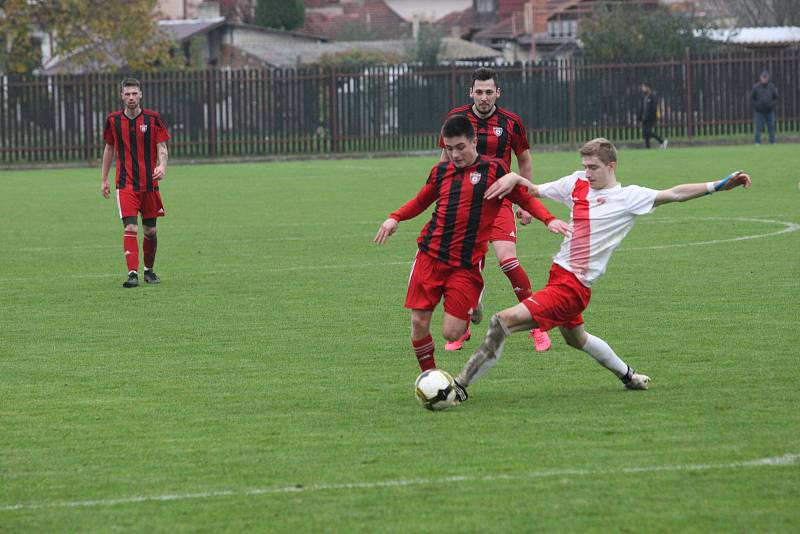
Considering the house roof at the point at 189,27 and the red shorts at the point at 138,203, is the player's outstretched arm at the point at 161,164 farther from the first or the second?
the house roof at the point at 189,27

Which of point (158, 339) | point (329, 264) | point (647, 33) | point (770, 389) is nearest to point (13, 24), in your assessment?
point (647, 33)

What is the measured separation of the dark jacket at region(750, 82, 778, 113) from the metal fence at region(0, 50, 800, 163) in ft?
13.0

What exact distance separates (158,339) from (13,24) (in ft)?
127

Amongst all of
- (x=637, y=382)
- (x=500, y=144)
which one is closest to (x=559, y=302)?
(x=637, y=382)

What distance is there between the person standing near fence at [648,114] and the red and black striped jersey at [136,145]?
25435mm

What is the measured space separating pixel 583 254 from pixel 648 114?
1242 inches

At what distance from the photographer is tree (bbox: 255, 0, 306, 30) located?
84625 mm

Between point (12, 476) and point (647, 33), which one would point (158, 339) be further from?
point (647, 33)

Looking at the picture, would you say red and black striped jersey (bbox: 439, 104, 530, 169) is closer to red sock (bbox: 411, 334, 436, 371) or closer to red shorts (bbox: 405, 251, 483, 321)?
red shorts (bbox: 405, 251, 483, 321)

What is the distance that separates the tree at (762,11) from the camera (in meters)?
72.9

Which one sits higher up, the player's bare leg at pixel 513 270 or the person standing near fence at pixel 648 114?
the person standing near fence at pixel 648 114

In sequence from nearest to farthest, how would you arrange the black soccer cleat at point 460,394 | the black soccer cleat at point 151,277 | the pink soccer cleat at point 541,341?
1. the black soccer cleat at point 460,394
2. the pink soccer cleat at point 541,341
3. the black soccer cleat at point 151,277

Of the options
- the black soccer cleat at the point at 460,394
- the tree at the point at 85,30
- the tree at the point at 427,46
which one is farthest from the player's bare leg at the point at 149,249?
the tree at the point at 427,46

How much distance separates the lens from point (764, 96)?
120 ft
